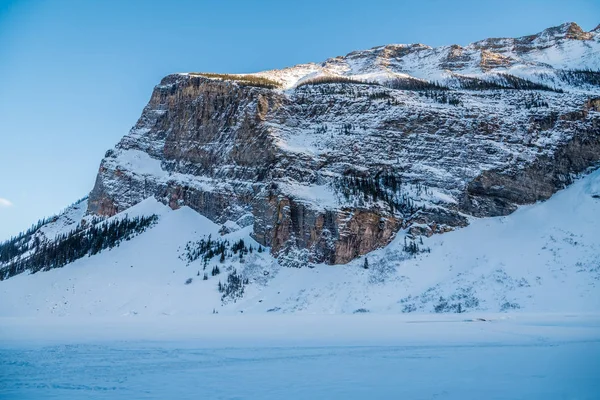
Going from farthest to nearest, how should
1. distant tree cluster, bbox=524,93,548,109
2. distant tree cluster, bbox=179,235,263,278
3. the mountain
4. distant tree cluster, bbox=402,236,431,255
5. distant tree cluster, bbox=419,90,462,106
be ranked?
distant tree cluster, bbox=419,90,462,106, distant tree cluster, bbox=524,93,548,109, distant tree cluster, bbox=179,235,263,278, distant tree cluster, bbox=402,236,431,255, the mountain

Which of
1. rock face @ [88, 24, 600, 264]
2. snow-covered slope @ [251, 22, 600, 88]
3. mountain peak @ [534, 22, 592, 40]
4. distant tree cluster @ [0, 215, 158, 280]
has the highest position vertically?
mountain peak @ [534, 22, 592, 40]

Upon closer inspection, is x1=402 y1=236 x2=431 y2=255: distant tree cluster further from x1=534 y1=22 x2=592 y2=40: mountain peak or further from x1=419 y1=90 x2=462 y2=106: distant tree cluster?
x1=534 y1=22 x2=592 y2=40: mountain peak

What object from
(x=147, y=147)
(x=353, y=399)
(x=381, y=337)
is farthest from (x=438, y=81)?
(x=353, y=399)

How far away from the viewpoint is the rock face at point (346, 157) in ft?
263

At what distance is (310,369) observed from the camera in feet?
58.2

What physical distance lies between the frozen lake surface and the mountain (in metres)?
36.9

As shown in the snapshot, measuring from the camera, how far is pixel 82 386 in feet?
50.1

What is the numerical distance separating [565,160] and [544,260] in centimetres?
3363

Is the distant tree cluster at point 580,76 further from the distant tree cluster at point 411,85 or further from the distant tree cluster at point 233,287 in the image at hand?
the distant tree cluster at point 233,287

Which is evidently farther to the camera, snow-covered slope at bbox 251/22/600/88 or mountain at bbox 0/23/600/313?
snow-covered slope at bbox 251/22/600/88

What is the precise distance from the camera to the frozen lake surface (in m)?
13.7

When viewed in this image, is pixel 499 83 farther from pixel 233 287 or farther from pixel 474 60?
pixel 233 287

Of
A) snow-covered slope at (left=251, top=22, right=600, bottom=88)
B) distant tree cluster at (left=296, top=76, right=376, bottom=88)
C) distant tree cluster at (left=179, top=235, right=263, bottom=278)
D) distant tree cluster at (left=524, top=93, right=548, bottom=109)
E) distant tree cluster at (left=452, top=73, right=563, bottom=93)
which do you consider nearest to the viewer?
distant tree cluster at (left=179, top=235, right=263, bottom=278)

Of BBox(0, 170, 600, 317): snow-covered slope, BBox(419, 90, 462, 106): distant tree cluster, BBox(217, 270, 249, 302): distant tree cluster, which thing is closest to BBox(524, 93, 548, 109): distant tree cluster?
BBox(419, 90, 462, 106): distant tree cluster
